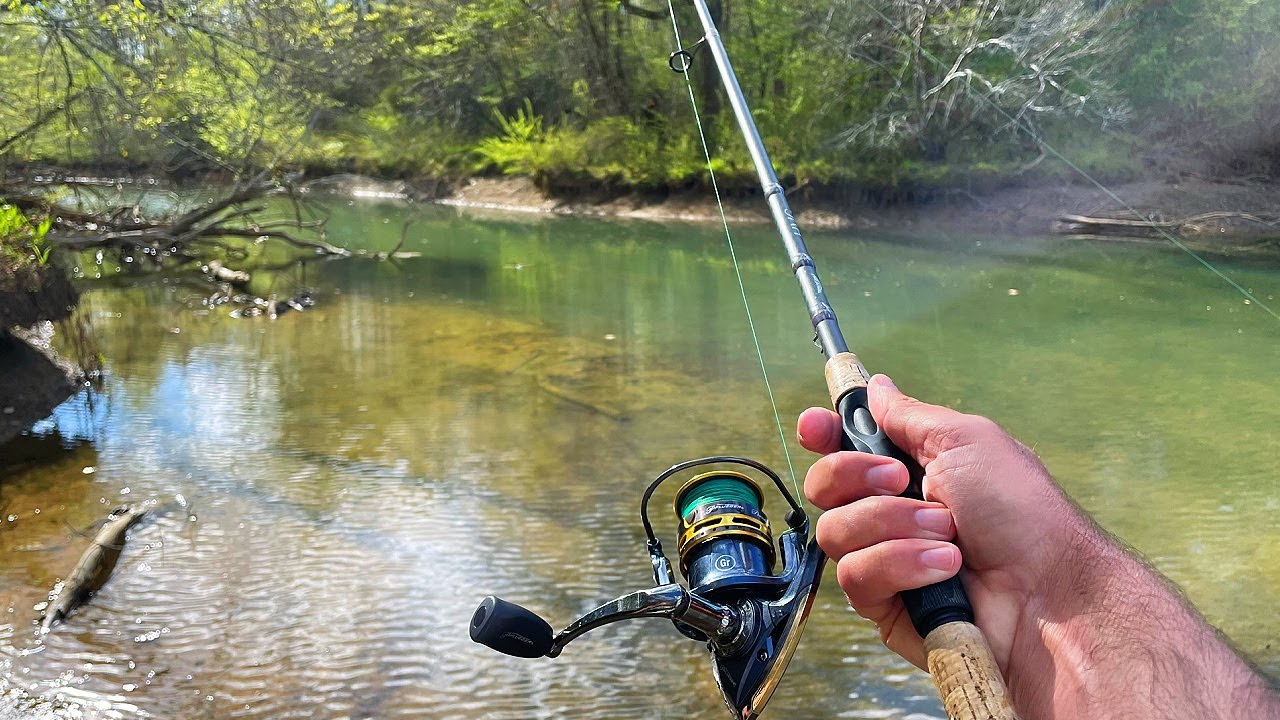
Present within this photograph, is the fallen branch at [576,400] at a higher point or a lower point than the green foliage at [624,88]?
lower

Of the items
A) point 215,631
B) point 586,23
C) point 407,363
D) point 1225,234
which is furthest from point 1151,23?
point 215,631

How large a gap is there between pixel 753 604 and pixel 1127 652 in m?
0.49

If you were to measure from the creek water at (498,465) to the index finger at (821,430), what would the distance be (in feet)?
5.51

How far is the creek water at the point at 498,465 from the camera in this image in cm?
303

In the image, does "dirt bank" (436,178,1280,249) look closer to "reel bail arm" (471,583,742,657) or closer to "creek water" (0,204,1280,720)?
"creek water" (0,204,1280,720)

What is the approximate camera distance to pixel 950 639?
3.62 feet

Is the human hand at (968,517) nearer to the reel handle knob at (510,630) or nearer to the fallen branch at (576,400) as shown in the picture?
the reel handle knob at (510,630)

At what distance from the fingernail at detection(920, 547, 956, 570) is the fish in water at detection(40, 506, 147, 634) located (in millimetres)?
3235

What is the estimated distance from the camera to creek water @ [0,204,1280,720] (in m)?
3.03

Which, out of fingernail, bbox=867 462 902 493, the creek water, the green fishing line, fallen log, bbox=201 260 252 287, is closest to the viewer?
fingernail, bbox=867 462 902 493

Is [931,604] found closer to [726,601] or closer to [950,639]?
[950,639]

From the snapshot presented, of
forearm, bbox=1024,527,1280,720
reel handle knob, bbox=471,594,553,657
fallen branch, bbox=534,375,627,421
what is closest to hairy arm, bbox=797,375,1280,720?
forearm, bbox=1024,527,1280,720

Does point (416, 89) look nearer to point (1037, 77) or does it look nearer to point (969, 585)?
point (1037, 77)

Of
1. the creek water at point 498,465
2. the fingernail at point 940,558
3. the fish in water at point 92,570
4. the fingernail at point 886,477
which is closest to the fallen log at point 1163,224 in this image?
the creek water at point 498,465
